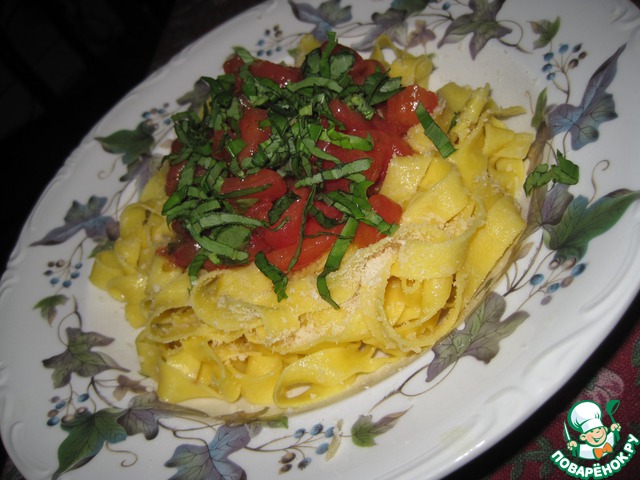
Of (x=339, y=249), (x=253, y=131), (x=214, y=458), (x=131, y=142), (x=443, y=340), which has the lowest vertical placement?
(x=443, y=340)

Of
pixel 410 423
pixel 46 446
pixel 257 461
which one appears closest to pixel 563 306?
pixel 410 423

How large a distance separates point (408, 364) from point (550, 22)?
2817mm

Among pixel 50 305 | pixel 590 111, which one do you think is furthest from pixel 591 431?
pixel 50 305

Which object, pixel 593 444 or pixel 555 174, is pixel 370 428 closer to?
pixel 593 444

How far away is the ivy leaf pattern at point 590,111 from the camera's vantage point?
374cm

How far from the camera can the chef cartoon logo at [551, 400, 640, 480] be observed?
3.14m

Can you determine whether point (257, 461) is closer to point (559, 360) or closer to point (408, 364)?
point (408, 364)

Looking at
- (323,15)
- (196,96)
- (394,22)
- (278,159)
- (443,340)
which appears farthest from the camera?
(196,96)

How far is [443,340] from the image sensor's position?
3729 mm

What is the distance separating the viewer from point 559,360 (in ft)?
9.56

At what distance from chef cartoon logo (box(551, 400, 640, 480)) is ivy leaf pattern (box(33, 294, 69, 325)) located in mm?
4054

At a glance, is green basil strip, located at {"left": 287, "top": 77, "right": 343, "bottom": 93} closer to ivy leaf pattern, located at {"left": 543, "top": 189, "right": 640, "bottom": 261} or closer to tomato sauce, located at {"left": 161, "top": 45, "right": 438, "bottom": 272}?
tomato sauce, located at {"left": 161, "top": 45, "right": 438, "bottom": 272}

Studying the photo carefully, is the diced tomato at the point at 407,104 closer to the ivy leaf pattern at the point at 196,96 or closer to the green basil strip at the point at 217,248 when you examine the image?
the green basil strip at the point at 217,248

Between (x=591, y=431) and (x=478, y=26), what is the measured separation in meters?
3.39
